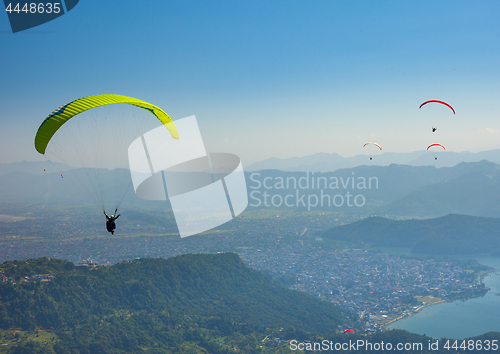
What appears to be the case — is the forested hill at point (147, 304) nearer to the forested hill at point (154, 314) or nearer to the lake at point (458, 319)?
the forested hill at point (154, 314)

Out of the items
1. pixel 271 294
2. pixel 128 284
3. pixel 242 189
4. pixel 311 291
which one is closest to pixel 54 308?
pixel 128 284

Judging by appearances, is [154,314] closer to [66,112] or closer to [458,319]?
[66,112]

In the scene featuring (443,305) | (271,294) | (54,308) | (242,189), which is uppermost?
(242,189)

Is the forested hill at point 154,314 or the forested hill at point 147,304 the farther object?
the forested hill at point 147,304

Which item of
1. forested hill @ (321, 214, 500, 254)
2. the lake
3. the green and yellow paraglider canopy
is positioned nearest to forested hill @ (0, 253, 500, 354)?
the lake

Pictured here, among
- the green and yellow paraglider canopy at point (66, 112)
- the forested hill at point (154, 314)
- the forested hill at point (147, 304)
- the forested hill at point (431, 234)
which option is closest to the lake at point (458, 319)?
the forested hill at point (154, 314)

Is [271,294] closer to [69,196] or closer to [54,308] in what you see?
[54,308]

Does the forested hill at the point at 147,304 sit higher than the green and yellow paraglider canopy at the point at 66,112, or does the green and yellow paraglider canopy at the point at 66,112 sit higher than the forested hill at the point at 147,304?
the green and yellow paraglider canopy at the point at 66,112
